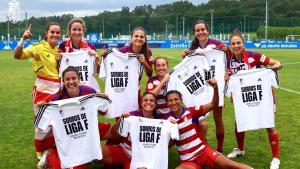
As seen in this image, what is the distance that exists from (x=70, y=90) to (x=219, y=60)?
230 cm

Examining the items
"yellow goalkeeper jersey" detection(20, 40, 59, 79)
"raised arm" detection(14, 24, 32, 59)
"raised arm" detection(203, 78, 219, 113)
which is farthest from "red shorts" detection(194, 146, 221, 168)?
"raised arm" detection(14, 24, 32, 59)

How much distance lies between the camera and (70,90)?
16.8 ft

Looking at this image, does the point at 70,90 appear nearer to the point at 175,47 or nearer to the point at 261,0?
the point at 175,47

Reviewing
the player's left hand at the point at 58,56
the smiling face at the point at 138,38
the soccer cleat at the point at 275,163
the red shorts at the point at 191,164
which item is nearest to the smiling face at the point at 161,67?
the smiling face at the point at 138,38

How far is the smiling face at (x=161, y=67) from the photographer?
569cm

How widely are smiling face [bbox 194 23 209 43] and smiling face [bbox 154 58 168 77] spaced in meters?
0.72

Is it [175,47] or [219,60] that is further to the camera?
[175,47]

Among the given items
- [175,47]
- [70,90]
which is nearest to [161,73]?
[70,90]

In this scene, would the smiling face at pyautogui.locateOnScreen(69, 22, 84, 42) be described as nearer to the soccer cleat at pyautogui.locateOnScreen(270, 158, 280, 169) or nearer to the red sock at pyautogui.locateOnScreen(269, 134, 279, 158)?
the red sock at pyautogui.locateOnScreen(269, 134, 279, 158)

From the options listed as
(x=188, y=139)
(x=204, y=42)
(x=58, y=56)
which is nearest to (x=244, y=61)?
(x=204, y=42)

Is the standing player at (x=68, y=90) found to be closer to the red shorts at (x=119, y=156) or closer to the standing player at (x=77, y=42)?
the red shorts at (x=119, y=156)

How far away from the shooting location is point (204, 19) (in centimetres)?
8019

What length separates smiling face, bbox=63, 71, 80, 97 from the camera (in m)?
5.05

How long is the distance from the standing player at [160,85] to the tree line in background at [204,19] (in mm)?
50886
